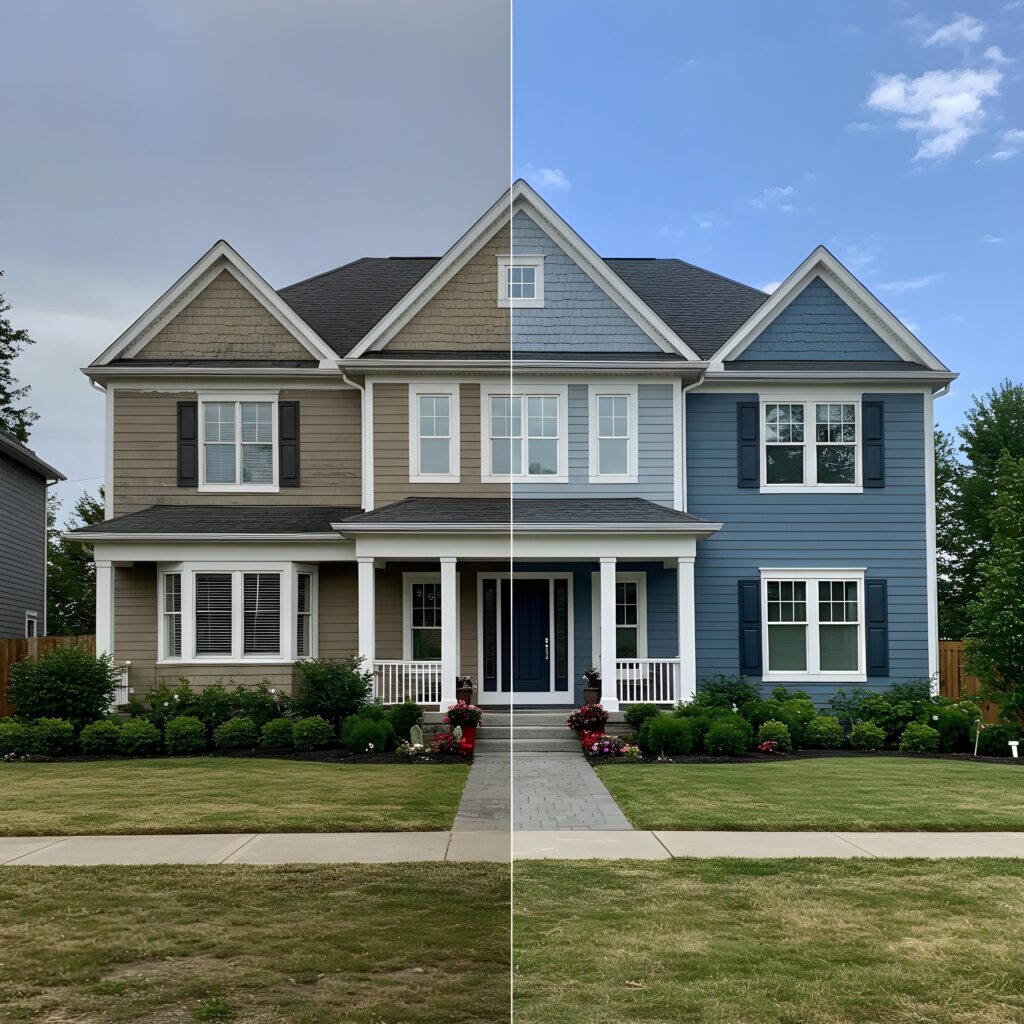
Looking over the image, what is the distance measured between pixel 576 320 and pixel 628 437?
191 centimetres

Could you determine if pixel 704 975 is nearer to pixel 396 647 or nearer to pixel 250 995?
pixel 250 995

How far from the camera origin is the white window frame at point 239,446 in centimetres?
396

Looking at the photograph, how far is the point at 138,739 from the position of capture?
3.99 meters

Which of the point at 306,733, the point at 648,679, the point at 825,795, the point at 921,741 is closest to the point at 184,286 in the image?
the point at 306,733

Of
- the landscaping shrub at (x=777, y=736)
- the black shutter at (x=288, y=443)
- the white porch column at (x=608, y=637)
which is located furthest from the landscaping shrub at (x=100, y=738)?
the white porch column at (x=608, y=637)

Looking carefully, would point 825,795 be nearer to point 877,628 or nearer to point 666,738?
point 666,738

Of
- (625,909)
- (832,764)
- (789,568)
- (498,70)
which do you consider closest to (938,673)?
(789,568)

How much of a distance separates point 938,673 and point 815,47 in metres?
11.6

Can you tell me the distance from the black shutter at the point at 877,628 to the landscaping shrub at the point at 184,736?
42.6ft

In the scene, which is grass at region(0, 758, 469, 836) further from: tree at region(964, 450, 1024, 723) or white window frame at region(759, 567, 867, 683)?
white window frame at region(759, 567, 867, 683)

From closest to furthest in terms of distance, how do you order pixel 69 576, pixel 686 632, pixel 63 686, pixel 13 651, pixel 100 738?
1. pixel 13 651
2. pixel 69 576
3. pixel 63 686
4. pixel 100 738
5. pixel 686 632

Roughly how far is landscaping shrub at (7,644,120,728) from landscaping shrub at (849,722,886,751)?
35.6ft

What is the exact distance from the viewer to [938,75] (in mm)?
2791

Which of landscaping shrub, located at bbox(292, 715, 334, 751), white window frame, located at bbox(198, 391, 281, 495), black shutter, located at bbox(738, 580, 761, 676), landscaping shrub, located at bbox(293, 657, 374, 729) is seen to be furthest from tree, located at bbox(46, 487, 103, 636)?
black shutter, located at bbox(738, 580, 761, 676)
